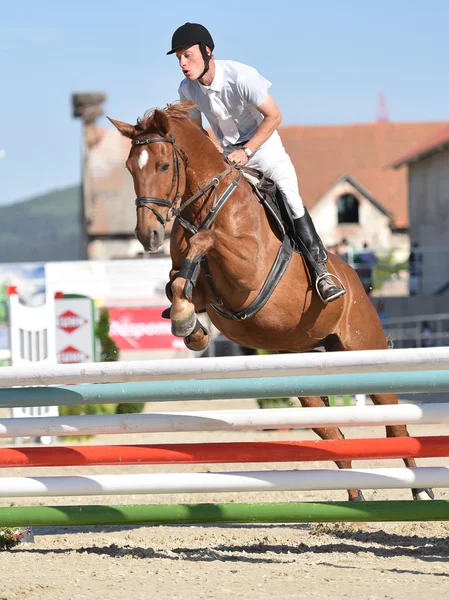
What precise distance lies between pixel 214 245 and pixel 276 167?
81 centimetres

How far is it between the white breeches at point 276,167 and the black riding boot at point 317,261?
98 mm

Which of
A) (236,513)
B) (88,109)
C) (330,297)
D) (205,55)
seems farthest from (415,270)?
(88,109)

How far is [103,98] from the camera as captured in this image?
50.2m

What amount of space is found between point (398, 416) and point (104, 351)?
779 centimetres

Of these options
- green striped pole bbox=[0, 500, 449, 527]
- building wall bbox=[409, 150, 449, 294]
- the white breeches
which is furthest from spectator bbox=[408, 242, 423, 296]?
green striped pole bbox=[0, 500, 449, 527]

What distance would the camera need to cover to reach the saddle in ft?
18.3

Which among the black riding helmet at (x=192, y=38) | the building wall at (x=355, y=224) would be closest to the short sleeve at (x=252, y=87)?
the black riding helmet at (x=192, y=38)

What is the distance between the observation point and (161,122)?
198 inches

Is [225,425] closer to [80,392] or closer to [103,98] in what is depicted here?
[80,392]

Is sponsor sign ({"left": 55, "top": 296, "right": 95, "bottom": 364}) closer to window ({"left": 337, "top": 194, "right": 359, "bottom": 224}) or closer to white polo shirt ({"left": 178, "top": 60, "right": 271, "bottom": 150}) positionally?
white polo shirt ({"left": 178, "top": 60, "right": 271, "bottom": 150})

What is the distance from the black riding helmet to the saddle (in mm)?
673

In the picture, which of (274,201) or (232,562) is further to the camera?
(274,201)

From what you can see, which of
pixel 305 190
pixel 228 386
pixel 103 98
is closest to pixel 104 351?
pixel 228 386

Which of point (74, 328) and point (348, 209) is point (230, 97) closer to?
point (74, 328)
